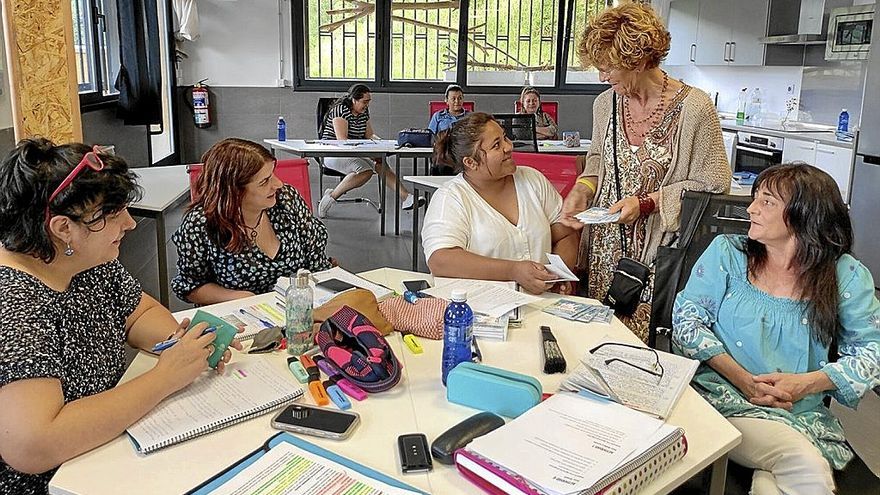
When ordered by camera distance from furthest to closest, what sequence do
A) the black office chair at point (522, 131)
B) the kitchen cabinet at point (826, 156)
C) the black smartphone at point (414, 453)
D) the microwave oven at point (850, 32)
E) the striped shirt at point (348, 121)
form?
the striped shirt at point (348, 121) < the black office chair at point (522, 131) < the microwave oven at point (850, 32) < the kitchen cabinet at point (826, 156) < the black smartphone at point (414, 453)

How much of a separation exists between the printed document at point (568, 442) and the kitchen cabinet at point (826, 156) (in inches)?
163

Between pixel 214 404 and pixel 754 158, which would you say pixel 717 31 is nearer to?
pixel 754 158

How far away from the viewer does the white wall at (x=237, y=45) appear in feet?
27.0

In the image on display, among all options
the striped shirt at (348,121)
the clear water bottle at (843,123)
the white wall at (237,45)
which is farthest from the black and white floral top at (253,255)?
the white wall at (237,45)

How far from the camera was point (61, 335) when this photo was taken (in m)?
1.33

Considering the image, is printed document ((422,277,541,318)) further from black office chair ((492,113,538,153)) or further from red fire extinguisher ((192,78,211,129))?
red fire extinguisher ((192,78,211,129))

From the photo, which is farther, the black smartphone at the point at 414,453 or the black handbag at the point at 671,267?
the black handbag at the point at 671,267

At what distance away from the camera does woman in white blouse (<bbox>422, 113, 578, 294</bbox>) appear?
230 centimetres

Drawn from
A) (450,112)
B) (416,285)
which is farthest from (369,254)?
(416,285)

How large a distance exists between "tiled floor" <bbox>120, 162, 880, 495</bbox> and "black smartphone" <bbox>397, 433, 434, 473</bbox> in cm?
71

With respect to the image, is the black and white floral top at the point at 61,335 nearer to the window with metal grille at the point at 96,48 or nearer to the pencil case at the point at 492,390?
the pencil case at the point at 492,390

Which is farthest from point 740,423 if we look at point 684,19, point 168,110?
point 168,110

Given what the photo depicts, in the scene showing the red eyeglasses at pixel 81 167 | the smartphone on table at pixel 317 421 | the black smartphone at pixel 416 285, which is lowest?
the smartphone on table at pixel 317 421

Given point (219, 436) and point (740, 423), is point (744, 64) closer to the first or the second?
point (740, 423)
